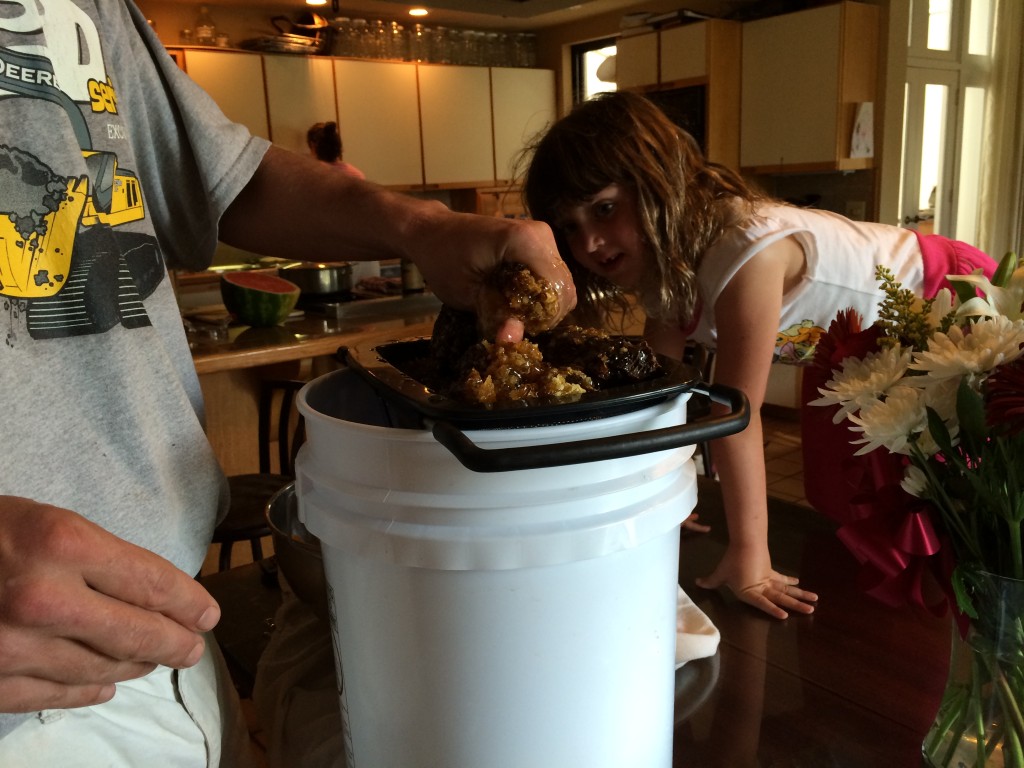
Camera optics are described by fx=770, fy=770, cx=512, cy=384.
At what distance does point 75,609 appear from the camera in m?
0.36

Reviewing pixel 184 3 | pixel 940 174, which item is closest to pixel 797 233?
pixel 940 174

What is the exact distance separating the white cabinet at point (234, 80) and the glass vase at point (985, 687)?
3900mm

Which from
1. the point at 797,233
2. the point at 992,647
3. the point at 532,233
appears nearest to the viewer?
the point at 992,647

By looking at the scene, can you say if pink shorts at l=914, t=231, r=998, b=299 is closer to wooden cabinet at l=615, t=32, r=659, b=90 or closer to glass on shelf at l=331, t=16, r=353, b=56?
wooden cabinet at l=615, t=32, r=659, b=90

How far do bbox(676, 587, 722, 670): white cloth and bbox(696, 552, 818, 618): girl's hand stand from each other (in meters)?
0.08

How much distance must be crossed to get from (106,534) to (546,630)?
0.23 m

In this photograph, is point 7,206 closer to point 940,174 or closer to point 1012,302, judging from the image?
point 1012,302

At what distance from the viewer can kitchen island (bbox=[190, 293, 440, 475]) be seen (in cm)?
183

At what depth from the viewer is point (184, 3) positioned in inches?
158

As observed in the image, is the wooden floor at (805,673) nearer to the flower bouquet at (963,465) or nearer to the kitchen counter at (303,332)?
the flower bouquet at (963,465)

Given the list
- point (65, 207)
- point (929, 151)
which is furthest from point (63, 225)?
point (929, 151)

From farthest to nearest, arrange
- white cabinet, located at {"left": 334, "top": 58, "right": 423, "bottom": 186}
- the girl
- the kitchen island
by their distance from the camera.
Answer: white cabinet, located at {"left": 334, "top": 58, "right": 423, "bottom": 186}
the kitchen island
the girl

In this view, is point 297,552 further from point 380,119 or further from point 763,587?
point 380,119

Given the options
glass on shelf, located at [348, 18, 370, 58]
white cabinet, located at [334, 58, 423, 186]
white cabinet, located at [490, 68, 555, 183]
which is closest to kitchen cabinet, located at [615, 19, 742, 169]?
white cabinet, located at [490, 68, 555, 183]
